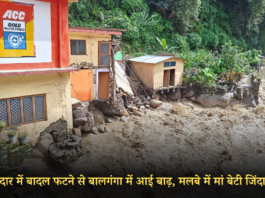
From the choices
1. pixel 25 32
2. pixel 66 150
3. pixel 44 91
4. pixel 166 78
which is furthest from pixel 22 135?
pixel 166 78

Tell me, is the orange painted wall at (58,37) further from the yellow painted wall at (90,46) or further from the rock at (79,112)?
the rock at (79,112)

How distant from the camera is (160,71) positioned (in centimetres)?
1869

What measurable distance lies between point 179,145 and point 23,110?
325 inches

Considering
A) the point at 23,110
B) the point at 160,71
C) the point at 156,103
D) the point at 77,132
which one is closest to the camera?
the point at 23,110

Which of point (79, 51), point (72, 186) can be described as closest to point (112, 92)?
point (79, 51)

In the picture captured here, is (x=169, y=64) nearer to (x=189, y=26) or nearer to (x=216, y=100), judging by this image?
(x=216, y=100)

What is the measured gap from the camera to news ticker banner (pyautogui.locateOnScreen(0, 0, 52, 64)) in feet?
28.2

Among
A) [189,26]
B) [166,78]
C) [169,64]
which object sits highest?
[189,26]

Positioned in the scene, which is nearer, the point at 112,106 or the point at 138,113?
the point at 112,106

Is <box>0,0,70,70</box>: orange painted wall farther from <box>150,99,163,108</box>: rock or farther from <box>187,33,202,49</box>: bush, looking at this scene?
<box>187,33,202,49</box>: bush

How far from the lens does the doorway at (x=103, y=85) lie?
568 inches

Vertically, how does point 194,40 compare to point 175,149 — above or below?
above

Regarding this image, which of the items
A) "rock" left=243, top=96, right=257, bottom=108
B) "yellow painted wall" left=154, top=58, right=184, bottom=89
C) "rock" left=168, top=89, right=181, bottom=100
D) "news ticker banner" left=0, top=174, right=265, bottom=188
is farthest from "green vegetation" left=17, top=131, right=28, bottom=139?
"rock" left=243, top=96, right=257, bottom=108

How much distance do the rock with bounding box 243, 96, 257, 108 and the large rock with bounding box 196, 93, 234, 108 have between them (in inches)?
50.4
